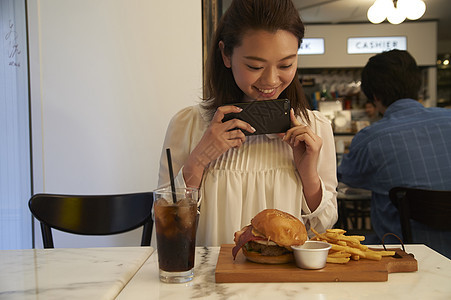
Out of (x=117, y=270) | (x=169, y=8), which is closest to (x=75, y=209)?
(x=117, y=270)

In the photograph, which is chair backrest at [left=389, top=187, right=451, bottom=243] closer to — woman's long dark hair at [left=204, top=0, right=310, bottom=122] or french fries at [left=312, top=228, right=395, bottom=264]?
woman's long dark hair at [left=204, top=0, right=310, bottom=122]

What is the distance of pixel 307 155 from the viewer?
1.29 m

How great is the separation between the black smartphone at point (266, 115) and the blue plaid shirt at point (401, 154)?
115cm

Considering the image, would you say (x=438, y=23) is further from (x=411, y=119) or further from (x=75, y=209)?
(x=75, y=209)

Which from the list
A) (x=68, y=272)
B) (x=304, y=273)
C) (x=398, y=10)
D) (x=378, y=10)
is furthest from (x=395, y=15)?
(x=68, y=272)

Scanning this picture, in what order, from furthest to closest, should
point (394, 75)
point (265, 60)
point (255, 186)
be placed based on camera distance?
point (394, 75)
point (255, 186)
point (265, 60)

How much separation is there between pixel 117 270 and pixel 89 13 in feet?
5.63

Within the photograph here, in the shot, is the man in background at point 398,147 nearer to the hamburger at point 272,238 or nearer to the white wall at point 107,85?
the white wall at point 107,85

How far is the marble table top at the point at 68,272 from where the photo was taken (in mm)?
808

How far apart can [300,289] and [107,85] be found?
5.81 feet

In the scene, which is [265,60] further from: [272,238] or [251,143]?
[272,238]

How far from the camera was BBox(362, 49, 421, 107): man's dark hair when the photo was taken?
2396 mm

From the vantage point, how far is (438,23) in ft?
23.5

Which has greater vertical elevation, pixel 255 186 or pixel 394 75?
pixel 394 75
